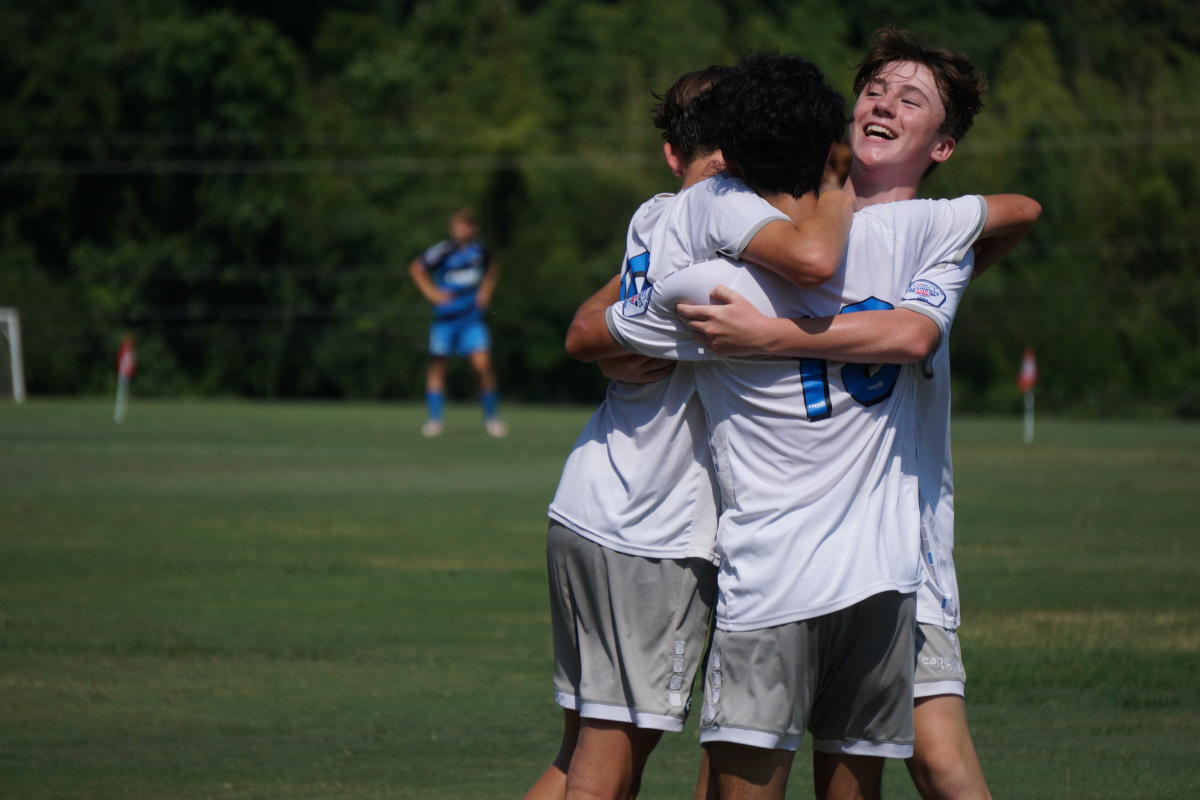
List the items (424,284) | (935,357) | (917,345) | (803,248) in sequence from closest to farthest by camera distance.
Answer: (803,248) < (917,345) < (935,357) < (424,284)

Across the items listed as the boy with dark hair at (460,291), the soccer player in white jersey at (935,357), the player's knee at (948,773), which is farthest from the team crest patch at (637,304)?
the boy with dark hair at (460,291)

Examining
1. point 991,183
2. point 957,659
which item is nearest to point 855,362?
point 957,659

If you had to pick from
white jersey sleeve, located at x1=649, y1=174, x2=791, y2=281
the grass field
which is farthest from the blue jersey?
white jersey sleeve, located at x1=649, y1=174, x2=791, y2=281

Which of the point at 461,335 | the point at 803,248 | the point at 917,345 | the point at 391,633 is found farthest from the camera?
the point at 461,335

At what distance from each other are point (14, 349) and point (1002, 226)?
30537mm

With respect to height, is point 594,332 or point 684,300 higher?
point 684,300

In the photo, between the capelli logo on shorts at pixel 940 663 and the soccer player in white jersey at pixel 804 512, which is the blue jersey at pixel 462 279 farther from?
the soccer player in white jersey at pixel 804 512

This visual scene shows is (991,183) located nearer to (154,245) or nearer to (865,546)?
(154,245)

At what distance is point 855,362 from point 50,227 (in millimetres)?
38815

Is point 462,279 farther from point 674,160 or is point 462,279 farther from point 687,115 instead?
point 687,115

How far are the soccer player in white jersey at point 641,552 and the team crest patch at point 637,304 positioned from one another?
2 cm

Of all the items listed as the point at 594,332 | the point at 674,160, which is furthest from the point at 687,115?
the point at 594,332

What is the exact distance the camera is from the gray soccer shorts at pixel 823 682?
11.0 feet

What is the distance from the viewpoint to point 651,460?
3.76 m
